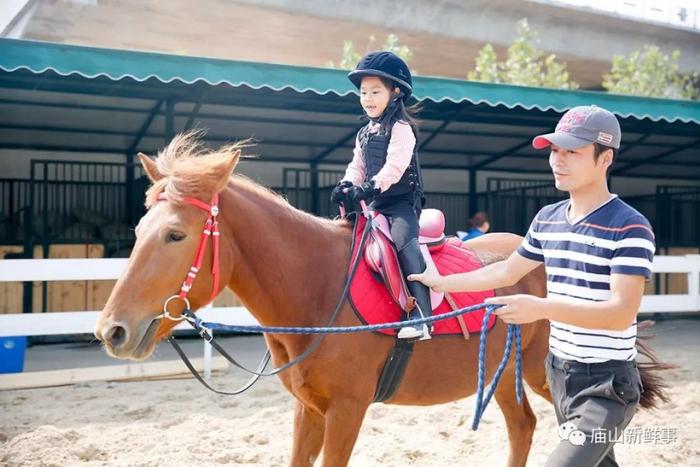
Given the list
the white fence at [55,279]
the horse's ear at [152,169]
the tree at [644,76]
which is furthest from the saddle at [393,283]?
the tree at [644,76]

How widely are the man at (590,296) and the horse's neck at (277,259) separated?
102cm

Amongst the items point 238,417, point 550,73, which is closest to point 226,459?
point 238,417

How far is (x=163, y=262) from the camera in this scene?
7.97ft

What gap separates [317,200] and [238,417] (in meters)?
5.73

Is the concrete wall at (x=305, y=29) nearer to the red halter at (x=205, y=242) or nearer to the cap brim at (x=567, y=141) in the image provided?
the red halter at (x=205, y=242)

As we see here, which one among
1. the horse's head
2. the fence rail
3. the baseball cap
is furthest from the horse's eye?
the fence rail

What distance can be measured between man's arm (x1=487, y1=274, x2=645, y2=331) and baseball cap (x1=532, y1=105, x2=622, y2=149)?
1.43 feet

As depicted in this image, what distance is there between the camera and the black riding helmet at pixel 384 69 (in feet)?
10.2

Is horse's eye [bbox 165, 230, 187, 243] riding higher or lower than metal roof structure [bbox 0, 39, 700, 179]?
lower

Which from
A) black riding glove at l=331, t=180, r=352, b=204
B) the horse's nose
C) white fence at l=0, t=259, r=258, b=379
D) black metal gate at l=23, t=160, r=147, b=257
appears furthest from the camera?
black metal gate at l=23, t=160, r=147, b=257

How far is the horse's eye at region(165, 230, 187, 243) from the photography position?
8.07 feet

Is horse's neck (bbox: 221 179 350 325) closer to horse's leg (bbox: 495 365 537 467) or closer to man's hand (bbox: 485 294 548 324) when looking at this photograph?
man's hand (bbox: 485 294 548 324)

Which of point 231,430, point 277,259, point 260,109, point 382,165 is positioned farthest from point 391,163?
point 260,109

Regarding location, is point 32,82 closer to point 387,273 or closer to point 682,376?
point 387,273
